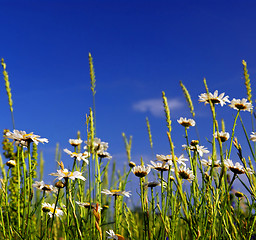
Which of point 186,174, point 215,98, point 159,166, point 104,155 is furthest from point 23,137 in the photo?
point 215,98

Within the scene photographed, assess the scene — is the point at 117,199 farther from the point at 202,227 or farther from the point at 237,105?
the point at 237,105

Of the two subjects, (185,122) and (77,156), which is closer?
(77,156)

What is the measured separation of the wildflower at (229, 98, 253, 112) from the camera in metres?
1.95

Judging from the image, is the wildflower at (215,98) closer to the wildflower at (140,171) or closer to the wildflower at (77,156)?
the wildflower at (140,171)

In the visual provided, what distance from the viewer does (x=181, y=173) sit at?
1829mm

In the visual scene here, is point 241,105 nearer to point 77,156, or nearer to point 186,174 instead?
point 186,174

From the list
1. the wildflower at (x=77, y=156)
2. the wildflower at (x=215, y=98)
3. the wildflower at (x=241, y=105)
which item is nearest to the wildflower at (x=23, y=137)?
the wildflower at (x=77, y=156)

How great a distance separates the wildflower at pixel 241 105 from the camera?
1951 millimetres

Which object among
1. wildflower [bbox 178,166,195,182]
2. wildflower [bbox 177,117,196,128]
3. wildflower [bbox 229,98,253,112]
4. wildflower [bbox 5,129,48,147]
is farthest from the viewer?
wildflower [bbox 177,117,196,128]

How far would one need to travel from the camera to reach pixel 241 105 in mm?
1965

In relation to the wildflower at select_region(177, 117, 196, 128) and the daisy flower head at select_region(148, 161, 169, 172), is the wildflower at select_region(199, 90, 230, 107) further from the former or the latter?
the daisy flower head at select_region(148, 161, 169, 172)

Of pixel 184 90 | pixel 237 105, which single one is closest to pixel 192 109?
pixel 184 90

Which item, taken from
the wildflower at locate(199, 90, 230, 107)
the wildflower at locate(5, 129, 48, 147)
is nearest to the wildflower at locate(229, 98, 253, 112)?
the wildflower at locate(199, 90, 230, 107)

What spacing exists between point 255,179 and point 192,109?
1.16 metres
